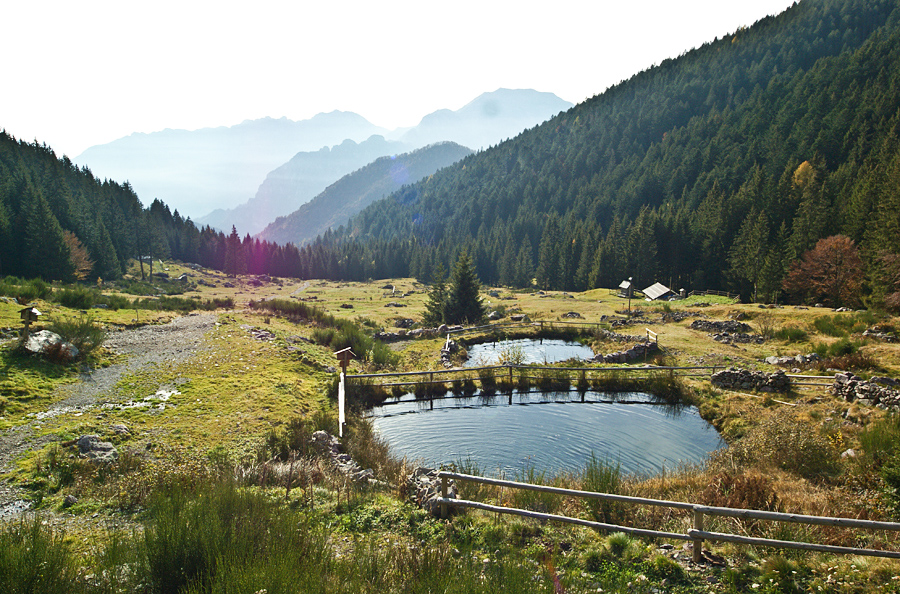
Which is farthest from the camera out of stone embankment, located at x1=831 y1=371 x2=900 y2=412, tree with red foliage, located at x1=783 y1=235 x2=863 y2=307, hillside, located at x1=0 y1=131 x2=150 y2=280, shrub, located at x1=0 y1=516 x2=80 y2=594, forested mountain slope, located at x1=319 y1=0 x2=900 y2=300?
forested mountain slope, located at x1=319 y1=0 x2=900 y2=300

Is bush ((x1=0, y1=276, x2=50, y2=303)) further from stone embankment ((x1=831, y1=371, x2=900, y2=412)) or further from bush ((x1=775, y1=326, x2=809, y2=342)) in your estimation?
bush ((x1=775, y1=326, x2=809, y2=342))

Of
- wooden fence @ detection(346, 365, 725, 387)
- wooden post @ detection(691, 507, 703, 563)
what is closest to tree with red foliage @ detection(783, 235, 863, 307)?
wooden fence @ detection(346, 365, 725, 387)

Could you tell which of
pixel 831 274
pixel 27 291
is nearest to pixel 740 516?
pixel 27 291

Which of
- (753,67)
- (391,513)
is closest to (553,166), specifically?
(753,67)

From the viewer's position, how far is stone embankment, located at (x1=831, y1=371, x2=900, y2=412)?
14131 mm

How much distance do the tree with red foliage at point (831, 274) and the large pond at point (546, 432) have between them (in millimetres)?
38091

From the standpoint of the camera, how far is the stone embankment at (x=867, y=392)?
14.1 metres

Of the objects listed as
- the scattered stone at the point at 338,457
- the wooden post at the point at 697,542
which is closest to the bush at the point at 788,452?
the wooden post at the point at 697,542

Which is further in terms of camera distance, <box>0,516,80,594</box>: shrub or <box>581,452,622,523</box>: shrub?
<box>581,452,622,523</box>: shrub

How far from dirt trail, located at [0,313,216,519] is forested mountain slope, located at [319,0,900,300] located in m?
56.5

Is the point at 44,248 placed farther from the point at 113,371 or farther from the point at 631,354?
the point at 631,354

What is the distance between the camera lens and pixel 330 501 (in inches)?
354

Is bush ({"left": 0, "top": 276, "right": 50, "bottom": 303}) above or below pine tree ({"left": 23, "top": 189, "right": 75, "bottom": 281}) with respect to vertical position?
below

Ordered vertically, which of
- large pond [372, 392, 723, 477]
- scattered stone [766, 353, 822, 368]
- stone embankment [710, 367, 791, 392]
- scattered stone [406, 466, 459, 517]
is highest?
scattered stone [766, 353, 822, 368]
